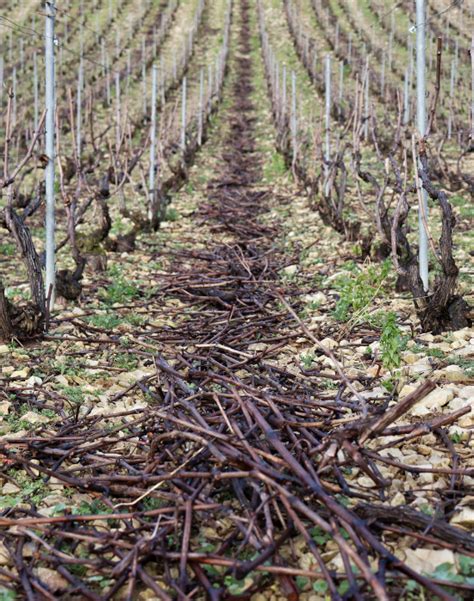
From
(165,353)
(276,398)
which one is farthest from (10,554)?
(165,353)

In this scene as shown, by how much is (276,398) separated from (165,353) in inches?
65.6

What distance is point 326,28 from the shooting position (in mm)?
32594

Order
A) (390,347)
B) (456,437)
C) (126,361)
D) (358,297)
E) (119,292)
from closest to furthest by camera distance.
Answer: (456,437), (390,347), (126,361), (358,297), (119,292)

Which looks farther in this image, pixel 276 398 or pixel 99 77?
pixel 99 77

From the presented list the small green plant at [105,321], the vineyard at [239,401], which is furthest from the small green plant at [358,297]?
the small green plant at [105,321]

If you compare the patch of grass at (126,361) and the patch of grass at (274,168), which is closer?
the patch of grass at (126,361)

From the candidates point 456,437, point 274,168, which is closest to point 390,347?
point 456,437

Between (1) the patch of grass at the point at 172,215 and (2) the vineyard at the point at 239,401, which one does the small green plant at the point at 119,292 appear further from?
(1) the patch of grass at the point at 172,215

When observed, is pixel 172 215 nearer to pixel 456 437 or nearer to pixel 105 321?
pixel 105 321

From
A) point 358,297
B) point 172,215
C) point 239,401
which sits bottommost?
point 172,215

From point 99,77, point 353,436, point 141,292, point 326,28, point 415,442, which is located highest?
point 326,28

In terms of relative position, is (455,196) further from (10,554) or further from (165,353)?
(10,554)

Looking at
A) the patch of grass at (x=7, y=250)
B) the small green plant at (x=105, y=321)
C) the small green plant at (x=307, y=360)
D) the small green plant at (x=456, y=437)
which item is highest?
the small green plant at (x=456, y=437)

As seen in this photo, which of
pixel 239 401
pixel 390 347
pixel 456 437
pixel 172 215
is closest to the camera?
pixel 239 401
